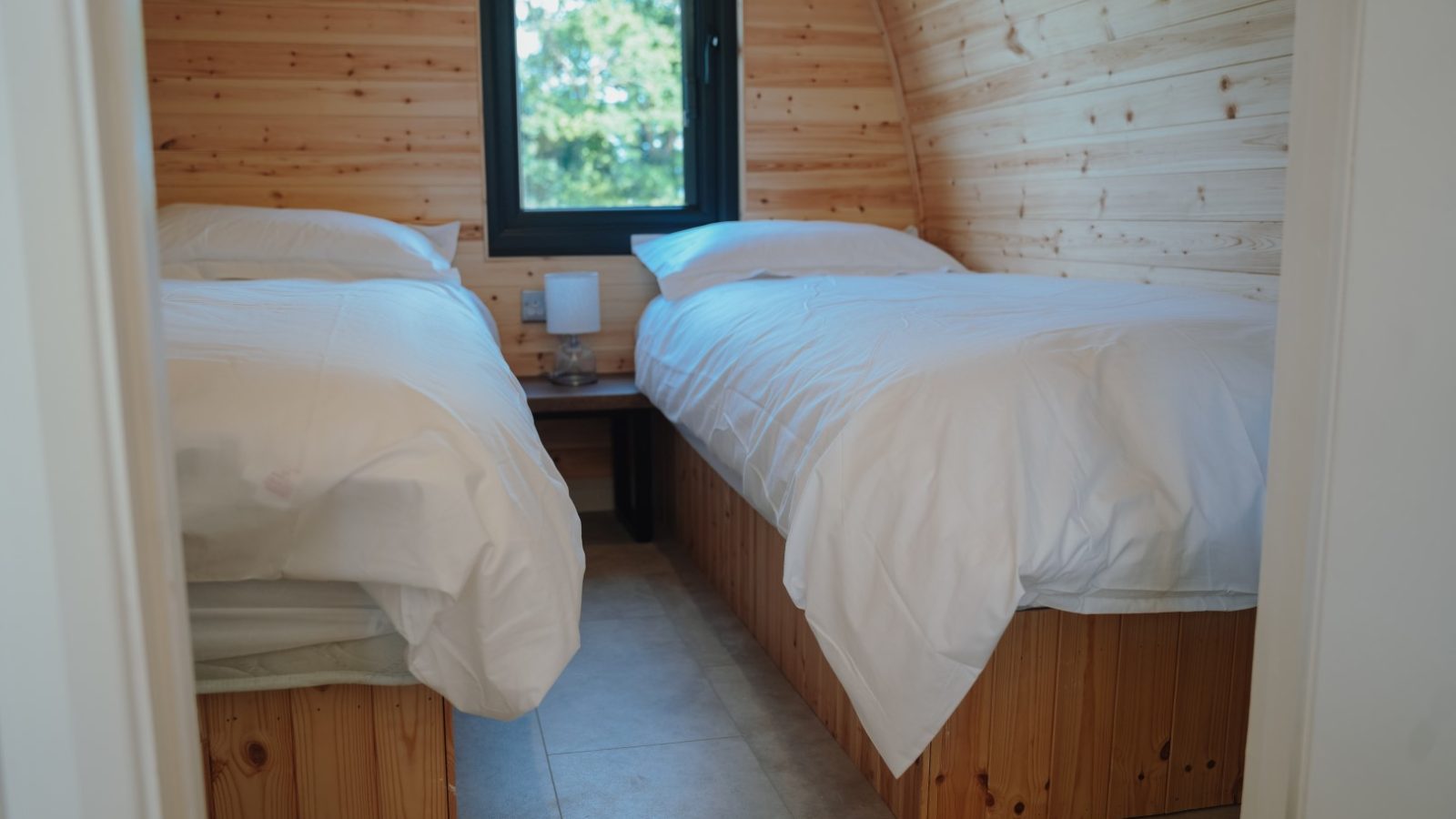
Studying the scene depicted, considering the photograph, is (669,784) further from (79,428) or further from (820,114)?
(820,114)

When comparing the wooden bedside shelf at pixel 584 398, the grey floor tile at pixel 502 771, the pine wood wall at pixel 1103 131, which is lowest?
the grey floor tile at pixel 502 771

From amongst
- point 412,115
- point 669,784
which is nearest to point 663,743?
point 669,784

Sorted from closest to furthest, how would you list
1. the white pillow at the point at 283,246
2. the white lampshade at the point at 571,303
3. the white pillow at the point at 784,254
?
the white pillow at the point at 283,246 → the white pillow at the point at 784,254 → the white lampshade at the point at 571,303

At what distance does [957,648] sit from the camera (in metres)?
1.48

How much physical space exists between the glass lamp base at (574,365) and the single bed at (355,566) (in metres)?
1.75

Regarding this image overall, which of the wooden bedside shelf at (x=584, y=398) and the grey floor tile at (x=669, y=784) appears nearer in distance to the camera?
the grey floor tile at (x=669, y=784)

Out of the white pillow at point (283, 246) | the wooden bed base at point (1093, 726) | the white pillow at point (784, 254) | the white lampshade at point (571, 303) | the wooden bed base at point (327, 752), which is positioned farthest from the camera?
the white lampshade at point (571, 303)

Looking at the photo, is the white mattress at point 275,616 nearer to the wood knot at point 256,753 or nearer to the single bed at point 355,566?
the single bed at point 355,566

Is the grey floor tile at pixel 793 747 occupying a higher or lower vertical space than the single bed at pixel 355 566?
lower

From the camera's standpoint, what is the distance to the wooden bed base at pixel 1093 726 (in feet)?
5.47

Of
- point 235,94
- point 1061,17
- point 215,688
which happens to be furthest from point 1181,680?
point 235,94

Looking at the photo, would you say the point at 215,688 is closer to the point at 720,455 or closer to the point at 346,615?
the point at 346,615

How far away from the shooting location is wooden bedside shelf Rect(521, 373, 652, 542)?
319 cm

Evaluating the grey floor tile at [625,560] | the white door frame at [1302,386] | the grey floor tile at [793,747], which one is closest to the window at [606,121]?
the grey floor tile at [625,560]
